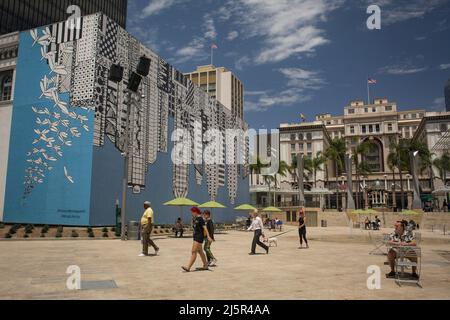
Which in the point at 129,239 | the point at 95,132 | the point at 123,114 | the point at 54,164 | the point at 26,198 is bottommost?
the point at 129,239

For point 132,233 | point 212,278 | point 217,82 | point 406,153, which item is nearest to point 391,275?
point 212,278

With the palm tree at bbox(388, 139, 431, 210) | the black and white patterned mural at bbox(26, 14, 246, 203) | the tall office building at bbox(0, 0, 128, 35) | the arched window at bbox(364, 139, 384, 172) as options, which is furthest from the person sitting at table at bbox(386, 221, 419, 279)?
the arched window at bbox(364, 139, 384, 172)

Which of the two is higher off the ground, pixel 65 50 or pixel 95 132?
pixel 65 50

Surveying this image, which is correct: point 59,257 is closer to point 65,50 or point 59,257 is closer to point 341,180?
point 65,50

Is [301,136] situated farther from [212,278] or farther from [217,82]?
[212,278]

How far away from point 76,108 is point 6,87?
32.7 feet

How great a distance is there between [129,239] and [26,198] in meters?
12.7

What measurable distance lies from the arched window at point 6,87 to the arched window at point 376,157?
84506 mm

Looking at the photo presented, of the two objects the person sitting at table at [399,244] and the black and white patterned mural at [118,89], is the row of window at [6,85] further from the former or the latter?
the person sitting at table at [399,244]

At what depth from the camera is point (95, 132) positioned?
25.8 meters

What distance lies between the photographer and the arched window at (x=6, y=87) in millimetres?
31359

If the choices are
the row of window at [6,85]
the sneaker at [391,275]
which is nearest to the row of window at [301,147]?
the row of window at [6,85]
